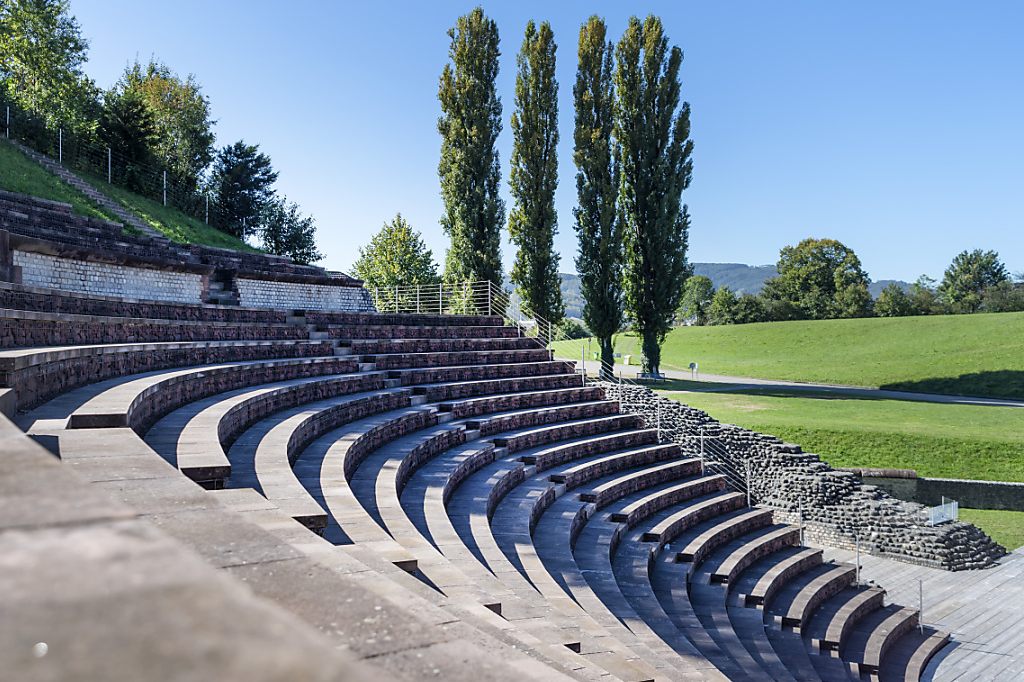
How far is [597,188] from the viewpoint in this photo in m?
31.5

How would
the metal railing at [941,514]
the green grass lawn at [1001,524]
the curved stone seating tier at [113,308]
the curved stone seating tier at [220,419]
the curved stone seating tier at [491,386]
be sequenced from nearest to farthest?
the curved stone seating tier at [220,419] < the curved stone seating tier at [113,308] < the curved stone seating tier at [491,386] < the metal railing at [941,514] < the green grass lawn at [1001,524]

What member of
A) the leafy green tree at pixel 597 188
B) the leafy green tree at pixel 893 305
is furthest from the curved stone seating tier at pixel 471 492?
the leafy green tree at pixel 893 305

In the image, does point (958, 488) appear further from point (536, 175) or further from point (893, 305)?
point (893, 305)

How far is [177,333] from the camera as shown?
11.6 meters

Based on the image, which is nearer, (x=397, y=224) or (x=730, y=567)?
(x=730, y=567)

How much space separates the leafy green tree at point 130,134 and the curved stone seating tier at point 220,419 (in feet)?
65.5

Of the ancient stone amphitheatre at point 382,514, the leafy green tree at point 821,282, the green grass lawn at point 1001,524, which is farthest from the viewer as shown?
the leafy green tree at point 821,282

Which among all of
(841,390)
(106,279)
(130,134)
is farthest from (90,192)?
(841,390)

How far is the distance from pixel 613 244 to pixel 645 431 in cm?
Result: 1593

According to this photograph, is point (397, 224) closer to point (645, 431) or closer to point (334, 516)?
point (645, 431)

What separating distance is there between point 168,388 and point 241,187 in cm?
2917

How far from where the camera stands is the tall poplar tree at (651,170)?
32.0 meters

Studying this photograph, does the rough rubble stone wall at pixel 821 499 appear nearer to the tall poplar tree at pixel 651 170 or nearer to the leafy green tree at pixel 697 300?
the tall poplar tree at pixel 651 170

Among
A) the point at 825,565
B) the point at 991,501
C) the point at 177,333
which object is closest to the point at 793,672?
the point at 825,565
